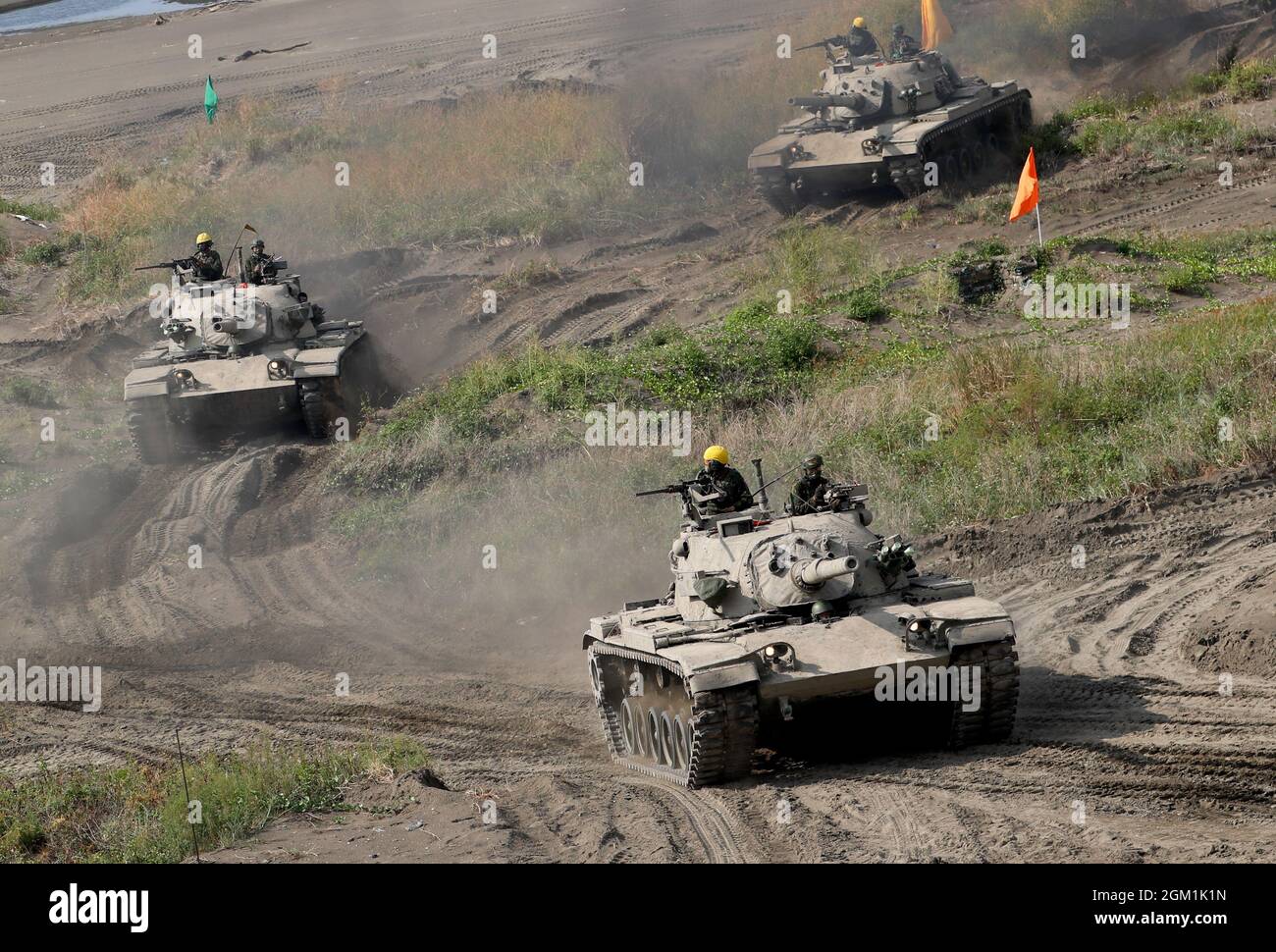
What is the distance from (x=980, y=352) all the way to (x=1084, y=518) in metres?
3.70

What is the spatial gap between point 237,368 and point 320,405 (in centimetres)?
143

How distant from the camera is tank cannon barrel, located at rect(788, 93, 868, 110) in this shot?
30906 millimetres

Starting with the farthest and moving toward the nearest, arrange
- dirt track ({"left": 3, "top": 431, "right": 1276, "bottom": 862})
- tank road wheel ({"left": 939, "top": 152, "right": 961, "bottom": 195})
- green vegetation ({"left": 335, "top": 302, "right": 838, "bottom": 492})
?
tank road wheel ({"left": 939, "top": 152, "right": 961, "bottom": 195}), green vegetation ({"left": 335, "top": 302, "right": 838, "bottom": 492}), dirt track ({"left": 3, "top": 431, "right": 1276, "bottom": 862})

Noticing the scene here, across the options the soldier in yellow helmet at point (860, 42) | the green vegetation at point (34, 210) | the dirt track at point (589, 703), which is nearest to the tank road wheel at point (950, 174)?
the soldier in yellow helmet at point (860, 42)

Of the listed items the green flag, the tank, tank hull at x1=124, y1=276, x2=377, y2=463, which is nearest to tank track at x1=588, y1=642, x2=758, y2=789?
tank hull at x1=124, y1=276, x2=377, y2=463

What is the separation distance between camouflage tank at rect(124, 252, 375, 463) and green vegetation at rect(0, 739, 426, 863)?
9.48 meters

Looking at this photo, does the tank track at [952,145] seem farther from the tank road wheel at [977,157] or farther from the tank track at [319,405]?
the tank track at [319,405]

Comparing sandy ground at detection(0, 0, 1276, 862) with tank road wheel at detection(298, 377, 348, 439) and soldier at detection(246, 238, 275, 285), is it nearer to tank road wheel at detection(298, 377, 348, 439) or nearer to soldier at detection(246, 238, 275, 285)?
tank road wheel at detection(298, 377, 348, 439)

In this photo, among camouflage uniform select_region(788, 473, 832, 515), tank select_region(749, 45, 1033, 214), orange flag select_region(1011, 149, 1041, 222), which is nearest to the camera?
camouflage uniform select_region(788, 473, 832, 515)

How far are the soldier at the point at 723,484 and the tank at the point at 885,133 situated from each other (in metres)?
16.7

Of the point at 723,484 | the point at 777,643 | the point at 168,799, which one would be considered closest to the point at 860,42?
the point at 723,484

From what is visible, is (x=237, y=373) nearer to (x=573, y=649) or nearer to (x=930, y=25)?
(x=573, y=649)

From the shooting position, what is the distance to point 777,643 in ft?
38.2

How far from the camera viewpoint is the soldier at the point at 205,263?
2503cm
